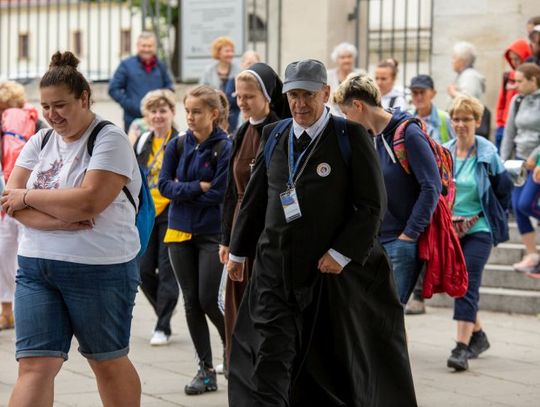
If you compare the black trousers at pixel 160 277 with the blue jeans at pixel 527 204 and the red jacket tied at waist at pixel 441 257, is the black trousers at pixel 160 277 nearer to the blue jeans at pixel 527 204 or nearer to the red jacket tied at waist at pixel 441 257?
the red jacket tied at waist at pixel 441 257

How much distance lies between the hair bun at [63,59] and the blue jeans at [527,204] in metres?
6.29

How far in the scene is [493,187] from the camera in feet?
28.7

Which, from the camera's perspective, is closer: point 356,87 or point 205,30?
point 356,87

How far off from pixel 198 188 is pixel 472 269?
6.62 ft

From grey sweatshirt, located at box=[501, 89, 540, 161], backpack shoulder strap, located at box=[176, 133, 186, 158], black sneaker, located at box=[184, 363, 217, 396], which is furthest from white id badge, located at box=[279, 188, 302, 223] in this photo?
grey sweatshirt, located at box=[501, 89, 540, 161]

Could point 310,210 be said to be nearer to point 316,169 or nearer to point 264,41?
point 316,169

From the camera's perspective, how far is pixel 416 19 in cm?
1585

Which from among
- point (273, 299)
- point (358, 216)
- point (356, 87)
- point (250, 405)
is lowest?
point (250, 405)

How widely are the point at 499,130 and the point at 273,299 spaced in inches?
295

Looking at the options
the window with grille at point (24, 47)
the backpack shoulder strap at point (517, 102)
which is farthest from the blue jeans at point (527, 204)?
the window with grille at point (24, 47)

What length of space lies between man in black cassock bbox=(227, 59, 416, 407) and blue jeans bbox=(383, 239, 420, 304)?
1339 millimetres

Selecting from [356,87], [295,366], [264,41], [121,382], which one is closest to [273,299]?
[295,366]

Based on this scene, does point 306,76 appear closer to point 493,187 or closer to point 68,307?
point 68,307

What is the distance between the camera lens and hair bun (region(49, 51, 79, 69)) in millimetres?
5516
